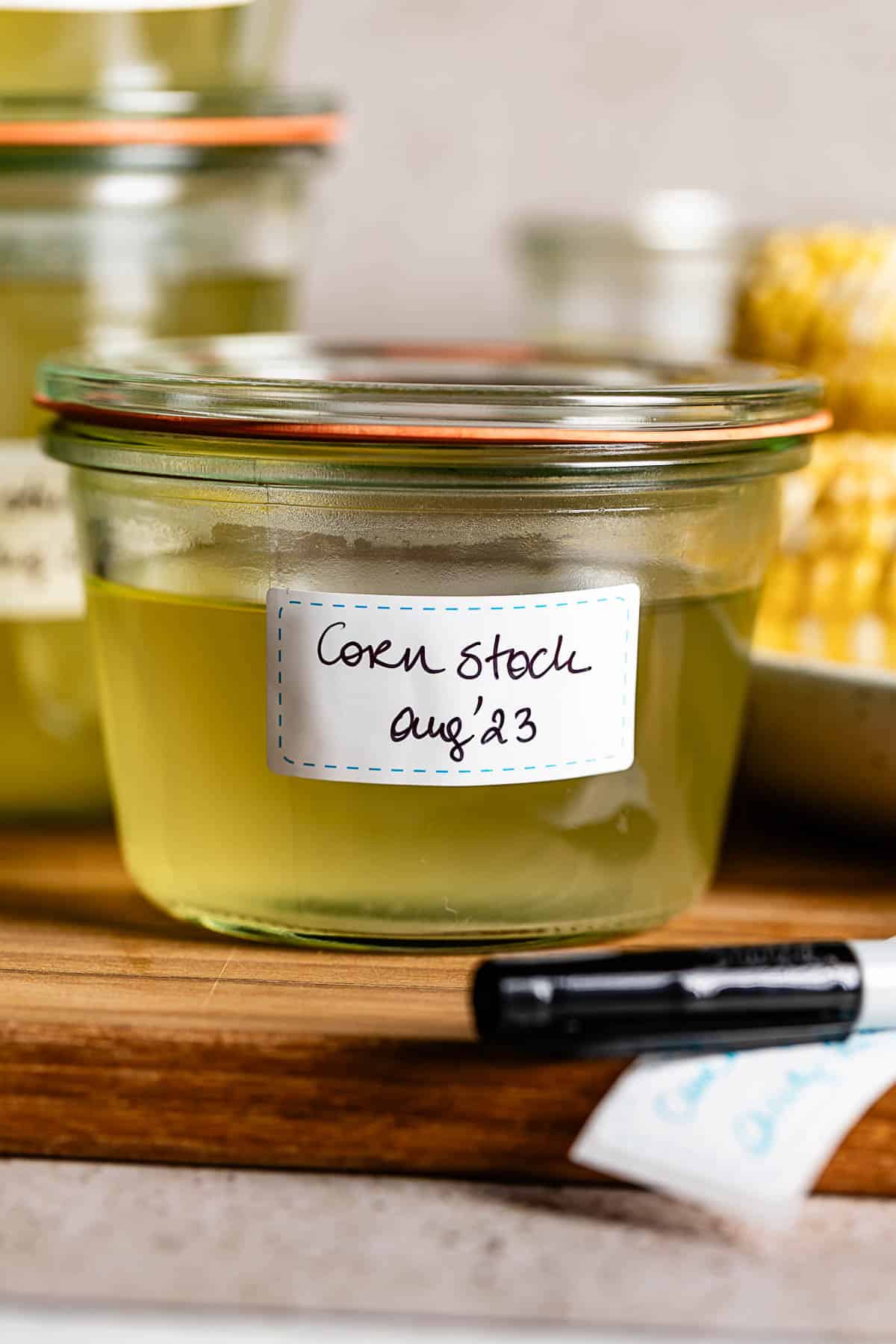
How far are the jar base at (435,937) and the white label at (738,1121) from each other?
71mm

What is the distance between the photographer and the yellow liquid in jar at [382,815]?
1.55 ft

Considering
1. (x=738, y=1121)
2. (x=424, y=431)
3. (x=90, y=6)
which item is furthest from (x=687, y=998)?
(x=90, y=6)

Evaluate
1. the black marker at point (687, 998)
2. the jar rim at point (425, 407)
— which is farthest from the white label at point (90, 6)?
the black marker at point (687, 998)

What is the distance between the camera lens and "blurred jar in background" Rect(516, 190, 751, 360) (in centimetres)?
79

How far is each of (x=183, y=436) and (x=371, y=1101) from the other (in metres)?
0.18

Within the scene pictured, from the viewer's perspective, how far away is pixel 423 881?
48cm

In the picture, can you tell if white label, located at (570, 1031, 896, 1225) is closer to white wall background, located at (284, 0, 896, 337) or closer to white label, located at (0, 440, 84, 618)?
white label, located at (0, 440, 84, 618)

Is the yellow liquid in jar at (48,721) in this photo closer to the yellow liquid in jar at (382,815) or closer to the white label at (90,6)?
the yellow liquid in jar at (382,815)

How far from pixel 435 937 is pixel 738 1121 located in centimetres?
11

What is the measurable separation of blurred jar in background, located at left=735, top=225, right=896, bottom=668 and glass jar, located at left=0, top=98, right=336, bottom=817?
7.2 inches

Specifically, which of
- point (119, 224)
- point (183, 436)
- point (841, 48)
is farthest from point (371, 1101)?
point (841, 48)

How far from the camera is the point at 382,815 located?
469 mm

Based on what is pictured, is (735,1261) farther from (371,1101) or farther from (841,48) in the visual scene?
(841,48)

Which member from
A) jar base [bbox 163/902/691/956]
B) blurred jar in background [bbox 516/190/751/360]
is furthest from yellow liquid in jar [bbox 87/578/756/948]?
blurred jar in background [bbox 516/190/751/360]
